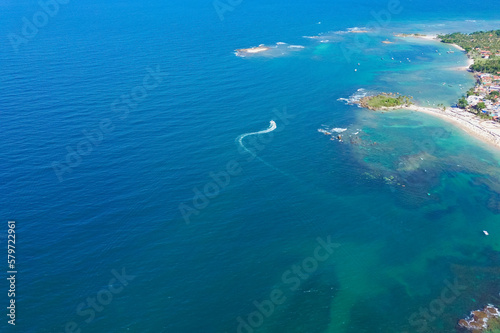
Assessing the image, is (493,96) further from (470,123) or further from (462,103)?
(470,123)

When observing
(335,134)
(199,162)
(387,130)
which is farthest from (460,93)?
(199,162)

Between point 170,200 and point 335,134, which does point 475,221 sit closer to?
point 335,134

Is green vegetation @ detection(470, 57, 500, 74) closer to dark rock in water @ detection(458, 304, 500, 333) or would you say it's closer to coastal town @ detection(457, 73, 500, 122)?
coastal town @ detection(457, 73, 500, 122)

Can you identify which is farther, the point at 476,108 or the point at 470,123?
the point at 476,108

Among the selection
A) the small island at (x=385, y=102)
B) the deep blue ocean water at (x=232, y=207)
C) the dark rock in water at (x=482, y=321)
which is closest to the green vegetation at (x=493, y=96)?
the deep blue ocean water at (x=232, y=207)

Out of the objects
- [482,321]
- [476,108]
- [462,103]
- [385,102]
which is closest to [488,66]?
[462,103]

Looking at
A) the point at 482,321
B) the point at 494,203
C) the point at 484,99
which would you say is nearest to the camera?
the point at 482,321

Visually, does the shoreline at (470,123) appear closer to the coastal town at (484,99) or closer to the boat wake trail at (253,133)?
the coastal town at (484,99)
